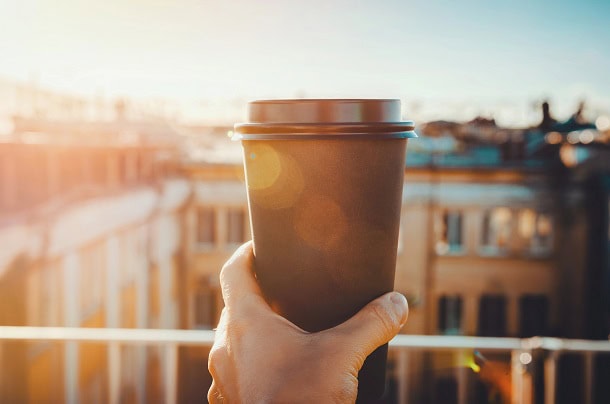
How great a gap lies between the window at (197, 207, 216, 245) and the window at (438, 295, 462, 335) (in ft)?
31.8

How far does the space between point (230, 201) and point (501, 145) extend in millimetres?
11080

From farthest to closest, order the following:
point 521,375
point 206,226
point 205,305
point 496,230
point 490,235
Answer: point 206,226 < point 205,305 < point 490,235 < point 496,230 < point 521,375

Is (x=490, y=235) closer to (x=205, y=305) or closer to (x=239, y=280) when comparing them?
(x=205, y=305)

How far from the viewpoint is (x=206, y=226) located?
25.3 metres

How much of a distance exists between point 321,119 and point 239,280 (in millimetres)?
422

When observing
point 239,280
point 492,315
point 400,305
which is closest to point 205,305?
point 492,315

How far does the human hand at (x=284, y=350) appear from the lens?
120 cm

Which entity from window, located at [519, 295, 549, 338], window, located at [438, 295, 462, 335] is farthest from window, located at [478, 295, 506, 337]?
window, located at [438, 295, 462, 335]

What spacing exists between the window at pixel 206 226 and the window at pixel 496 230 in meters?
11.0

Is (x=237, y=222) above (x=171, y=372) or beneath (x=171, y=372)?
beneath

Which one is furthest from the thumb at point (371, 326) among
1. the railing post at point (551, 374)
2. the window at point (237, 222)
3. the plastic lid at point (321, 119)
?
the window at point (237, 222)

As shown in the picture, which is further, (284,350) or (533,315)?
(533,315)

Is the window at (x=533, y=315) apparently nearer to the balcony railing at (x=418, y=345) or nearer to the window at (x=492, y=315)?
the window at (x=492, y=315)

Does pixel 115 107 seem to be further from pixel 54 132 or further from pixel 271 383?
pixel 271 383
